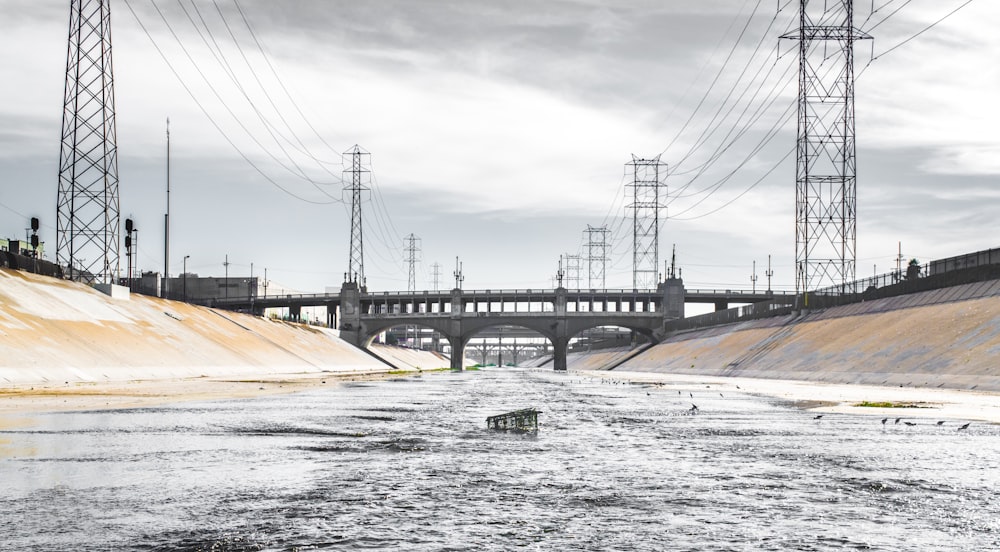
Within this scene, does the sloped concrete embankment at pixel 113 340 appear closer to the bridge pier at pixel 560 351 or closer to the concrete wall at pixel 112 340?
the concrete wall at pixel 112 340

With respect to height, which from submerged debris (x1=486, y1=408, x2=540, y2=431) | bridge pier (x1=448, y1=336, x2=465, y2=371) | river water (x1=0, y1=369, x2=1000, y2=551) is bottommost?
bridge pier (x1=448, y1=336, x2=465, y2=371)

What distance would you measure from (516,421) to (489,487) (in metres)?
8.76

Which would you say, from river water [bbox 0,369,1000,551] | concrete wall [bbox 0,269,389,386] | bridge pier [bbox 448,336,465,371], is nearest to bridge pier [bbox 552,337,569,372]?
bridge pier [bbox 448,336,465,371]

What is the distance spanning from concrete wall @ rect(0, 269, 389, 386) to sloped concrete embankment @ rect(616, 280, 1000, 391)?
119 feet

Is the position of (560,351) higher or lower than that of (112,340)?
lower

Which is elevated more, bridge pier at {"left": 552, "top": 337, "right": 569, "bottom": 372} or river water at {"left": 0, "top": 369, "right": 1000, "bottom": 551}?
river water at {"left": 0, "top": 369, "right": 1000, "bottom": 551}

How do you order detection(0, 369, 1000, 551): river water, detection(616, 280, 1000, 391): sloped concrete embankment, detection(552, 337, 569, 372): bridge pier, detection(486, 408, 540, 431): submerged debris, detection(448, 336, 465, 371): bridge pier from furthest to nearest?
detection(448, 336, 465, 371): bridge pier
detection(552, 337, 569, 372): bridge pier
detection(616, 280, 1000, 391): sloped concrete embankment
detection(486, 408, 540, 431): submerged debris
detection(0, 369, 1000, 551): river water

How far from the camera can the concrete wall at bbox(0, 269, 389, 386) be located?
133ft

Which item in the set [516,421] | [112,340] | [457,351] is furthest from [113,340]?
[457,351]

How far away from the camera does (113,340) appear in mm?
51031

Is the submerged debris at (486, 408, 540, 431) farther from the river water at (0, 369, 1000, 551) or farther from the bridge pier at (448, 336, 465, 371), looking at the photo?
the bridge pier at (448, 336, 465, 371)

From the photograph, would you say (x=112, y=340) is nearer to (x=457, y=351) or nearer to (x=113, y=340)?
(x=113, y=340)

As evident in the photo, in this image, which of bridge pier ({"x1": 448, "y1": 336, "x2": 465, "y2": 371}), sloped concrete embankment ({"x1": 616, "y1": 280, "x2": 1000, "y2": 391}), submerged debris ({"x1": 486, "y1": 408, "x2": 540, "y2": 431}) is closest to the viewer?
submerged debris ({"x1": 486, "y1": 408, "x2": 540, "y2": 431})

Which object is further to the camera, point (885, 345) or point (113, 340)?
point (885, 345)
